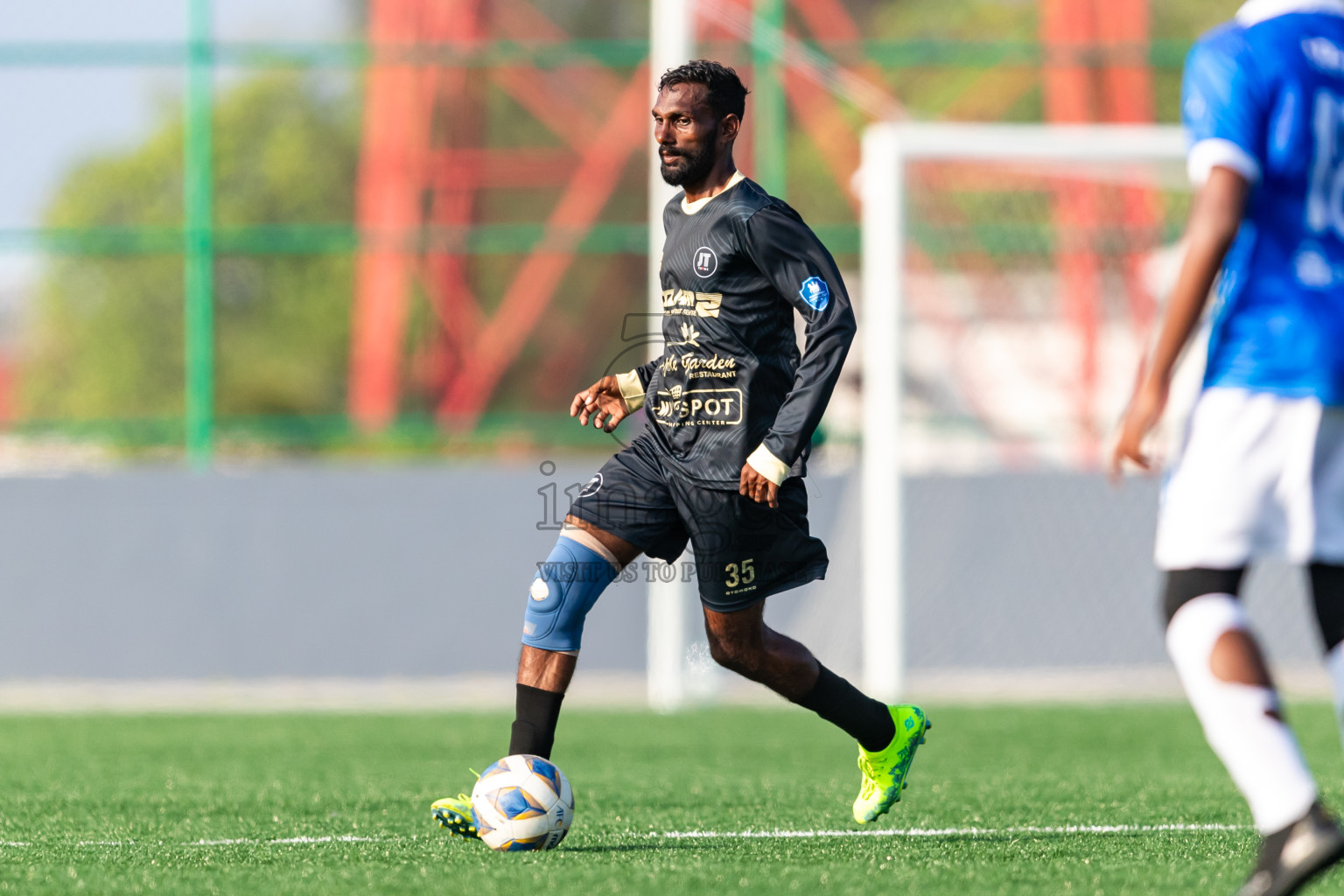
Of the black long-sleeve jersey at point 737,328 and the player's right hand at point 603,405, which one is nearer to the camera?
the black long-sleeve jersey at point 737,328

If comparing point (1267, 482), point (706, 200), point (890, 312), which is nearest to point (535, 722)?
point (706, 200)

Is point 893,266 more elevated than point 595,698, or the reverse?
point 893,266

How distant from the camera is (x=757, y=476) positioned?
4.27 meters

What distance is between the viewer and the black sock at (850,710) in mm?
4723

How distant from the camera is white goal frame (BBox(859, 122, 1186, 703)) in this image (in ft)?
31.9

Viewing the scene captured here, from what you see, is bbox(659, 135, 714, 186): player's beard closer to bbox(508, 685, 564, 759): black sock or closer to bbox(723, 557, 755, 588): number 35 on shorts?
bbox(723, 557, 755, 588): number 35 on shorts

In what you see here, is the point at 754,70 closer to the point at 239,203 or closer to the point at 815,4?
the point at 815,4

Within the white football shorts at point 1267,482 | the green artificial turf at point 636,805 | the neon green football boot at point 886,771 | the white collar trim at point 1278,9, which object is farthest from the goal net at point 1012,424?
the white football shorts at point 1267,482

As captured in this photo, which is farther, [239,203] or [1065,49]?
[239,203]

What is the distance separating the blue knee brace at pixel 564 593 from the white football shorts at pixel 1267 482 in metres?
1.82

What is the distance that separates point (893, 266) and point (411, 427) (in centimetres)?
520

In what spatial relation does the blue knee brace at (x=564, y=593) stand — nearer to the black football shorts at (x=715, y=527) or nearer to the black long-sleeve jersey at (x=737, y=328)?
the black football shorts at (x=715, y=527)

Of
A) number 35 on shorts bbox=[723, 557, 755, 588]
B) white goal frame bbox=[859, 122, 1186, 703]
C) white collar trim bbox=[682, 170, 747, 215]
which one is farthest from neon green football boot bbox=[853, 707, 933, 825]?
white goal frame bbox=[859, 122, 1186, 703]

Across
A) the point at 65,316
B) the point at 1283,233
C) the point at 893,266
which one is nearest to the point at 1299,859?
the point at 1283,233
